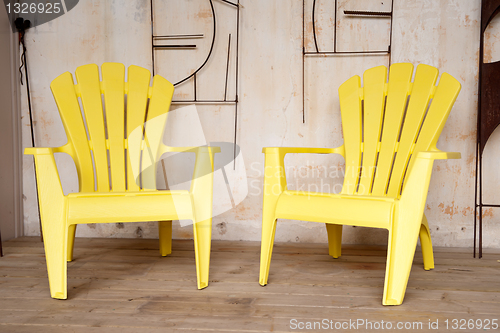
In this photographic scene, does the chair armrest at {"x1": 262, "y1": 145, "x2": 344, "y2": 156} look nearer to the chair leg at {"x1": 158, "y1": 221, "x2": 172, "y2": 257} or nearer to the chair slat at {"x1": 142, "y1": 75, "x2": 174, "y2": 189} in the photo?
the chair slat at {"x1": 142, "y1": 75, "x2": 174, "y2": 189}

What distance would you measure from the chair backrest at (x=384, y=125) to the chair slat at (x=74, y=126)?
1.38 m

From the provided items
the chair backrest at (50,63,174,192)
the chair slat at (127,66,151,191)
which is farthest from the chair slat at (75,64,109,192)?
the chair slat at (127,66,151,191)

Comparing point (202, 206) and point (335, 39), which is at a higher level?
point (335, 39)

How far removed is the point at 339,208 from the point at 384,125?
2.30 ft

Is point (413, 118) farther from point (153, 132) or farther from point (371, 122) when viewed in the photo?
point (153, 132)

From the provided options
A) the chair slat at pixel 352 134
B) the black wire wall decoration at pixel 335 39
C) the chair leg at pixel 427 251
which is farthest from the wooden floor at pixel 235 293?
the black wire wall decoration at pixel 335 39

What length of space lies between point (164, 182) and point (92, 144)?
594 mm

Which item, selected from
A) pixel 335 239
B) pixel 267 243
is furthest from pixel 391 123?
pixel 267 243

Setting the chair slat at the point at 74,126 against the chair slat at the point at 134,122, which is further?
the chair slat at the point at 134,122

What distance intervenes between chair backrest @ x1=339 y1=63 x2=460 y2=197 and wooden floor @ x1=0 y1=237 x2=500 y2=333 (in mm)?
460

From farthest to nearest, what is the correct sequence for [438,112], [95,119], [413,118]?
[95,119], [413,118], [438,112]

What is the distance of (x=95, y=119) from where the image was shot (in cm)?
181

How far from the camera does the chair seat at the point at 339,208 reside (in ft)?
4.18

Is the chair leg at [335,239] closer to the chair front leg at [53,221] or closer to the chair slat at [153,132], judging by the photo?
the chair slat at [153,132]
